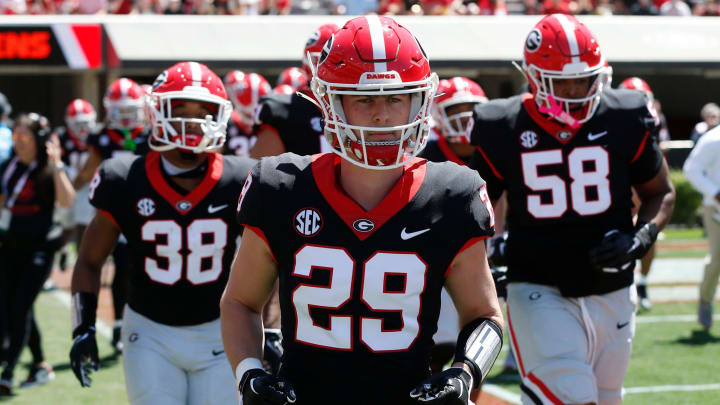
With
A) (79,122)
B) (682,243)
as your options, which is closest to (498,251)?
(79,122)

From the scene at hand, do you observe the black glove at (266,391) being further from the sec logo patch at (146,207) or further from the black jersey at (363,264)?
the sec logo patch at (146,207)

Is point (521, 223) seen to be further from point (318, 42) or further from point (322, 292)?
point (322, 292)

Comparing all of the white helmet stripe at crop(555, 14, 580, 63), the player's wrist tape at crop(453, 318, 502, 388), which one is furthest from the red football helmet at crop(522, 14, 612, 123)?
the player's wrist tape at crop(453, 318, 502, 388)

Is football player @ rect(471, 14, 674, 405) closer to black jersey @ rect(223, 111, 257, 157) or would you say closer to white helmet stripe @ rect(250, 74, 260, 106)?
black jersey @ rect(223, 111, 257, 157)

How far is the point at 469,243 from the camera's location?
2.81 metres

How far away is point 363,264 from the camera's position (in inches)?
109

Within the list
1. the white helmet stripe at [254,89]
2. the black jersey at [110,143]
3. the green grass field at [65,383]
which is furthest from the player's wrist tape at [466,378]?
the white helmet stripe at [254,89]

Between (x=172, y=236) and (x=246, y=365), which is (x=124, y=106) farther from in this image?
(x=246, y=365)

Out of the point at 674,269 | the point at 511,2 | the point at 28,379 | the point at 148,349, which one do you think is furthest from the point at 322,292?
the point at 511,2

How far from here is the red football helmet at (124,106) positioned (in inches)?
336

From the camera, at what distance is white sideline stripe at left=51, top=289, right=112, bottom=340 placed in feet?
29.9

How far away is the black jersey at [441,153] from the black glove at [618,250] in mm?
1665

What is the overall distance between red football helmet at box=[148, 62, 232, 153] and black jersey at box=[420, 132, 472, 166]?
5.81ft

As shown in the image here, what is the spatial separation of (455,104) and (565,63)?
74.1 inches
